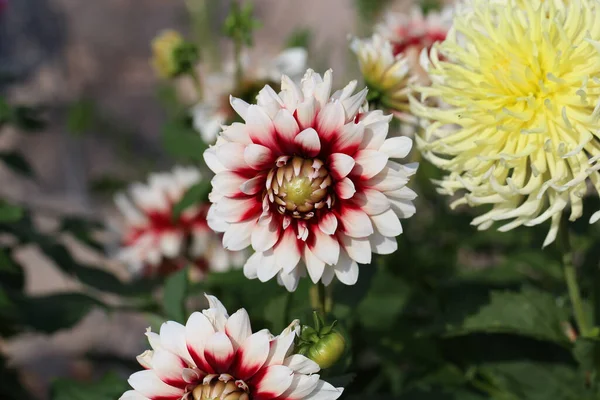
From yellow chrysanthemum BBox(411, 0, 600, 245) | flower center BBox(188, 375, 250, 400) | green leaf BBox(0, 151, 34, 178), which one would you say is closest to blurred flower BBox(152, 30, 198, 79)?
green leaf BBox(0, 151, 34, 178)

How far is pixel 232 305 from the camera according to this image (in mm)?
1204

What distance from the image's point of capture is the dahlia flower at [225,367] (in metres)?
0.70

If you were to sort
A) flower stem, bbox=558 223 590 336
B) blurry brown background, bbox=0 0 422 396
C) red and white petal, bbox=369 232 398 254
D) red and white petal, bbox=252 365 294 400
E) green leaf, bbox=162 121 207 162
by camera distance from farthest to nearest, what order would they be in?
blurry brown background, bbox=0 0 422 396 < green leaf, bbox=162 121 207 162 < flower stem, bbox=558 223 590 336 < red and white petal, bbox=369 232 398 254 < red and white petal, bbox=252 365 294 400

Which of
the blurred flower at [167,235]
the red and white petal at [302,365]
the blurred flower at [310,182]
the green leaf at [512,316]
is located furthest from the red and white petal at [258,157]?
the blurred flower at [167,235]

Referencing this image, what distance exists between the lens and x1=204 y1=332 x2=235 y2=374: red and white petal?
2.29 feet

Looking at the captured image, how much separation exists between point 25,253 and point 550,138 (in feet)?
8.00

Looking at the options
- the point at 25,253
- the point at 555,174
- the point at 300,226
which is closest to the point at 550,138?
the point at 555,174

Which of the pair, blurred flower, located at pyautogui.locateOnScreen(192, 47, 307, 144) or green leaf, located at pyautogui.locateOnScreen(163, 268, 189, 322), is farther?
blurred flower, located at pyautogui.locateOnScreen(192, 47, 307, 144)

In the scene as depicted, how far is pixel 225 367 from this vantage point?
716 mm

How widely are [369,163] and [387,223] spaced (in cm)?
7

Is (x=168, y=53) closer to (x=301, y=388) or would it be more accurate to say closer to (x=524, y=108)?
(x=524, y=108)

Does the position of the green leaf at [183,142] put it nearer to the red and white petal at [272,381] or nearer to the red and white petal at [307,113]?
the red and white petal at [307,113]

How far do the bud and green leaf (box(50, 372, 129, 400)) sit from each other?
0.38 metres

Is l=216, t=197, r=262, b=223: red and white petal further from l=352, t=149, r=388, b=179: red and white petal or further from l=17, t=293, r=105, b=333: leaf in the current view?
l=17, t=293, r=105, b=333: leaf
